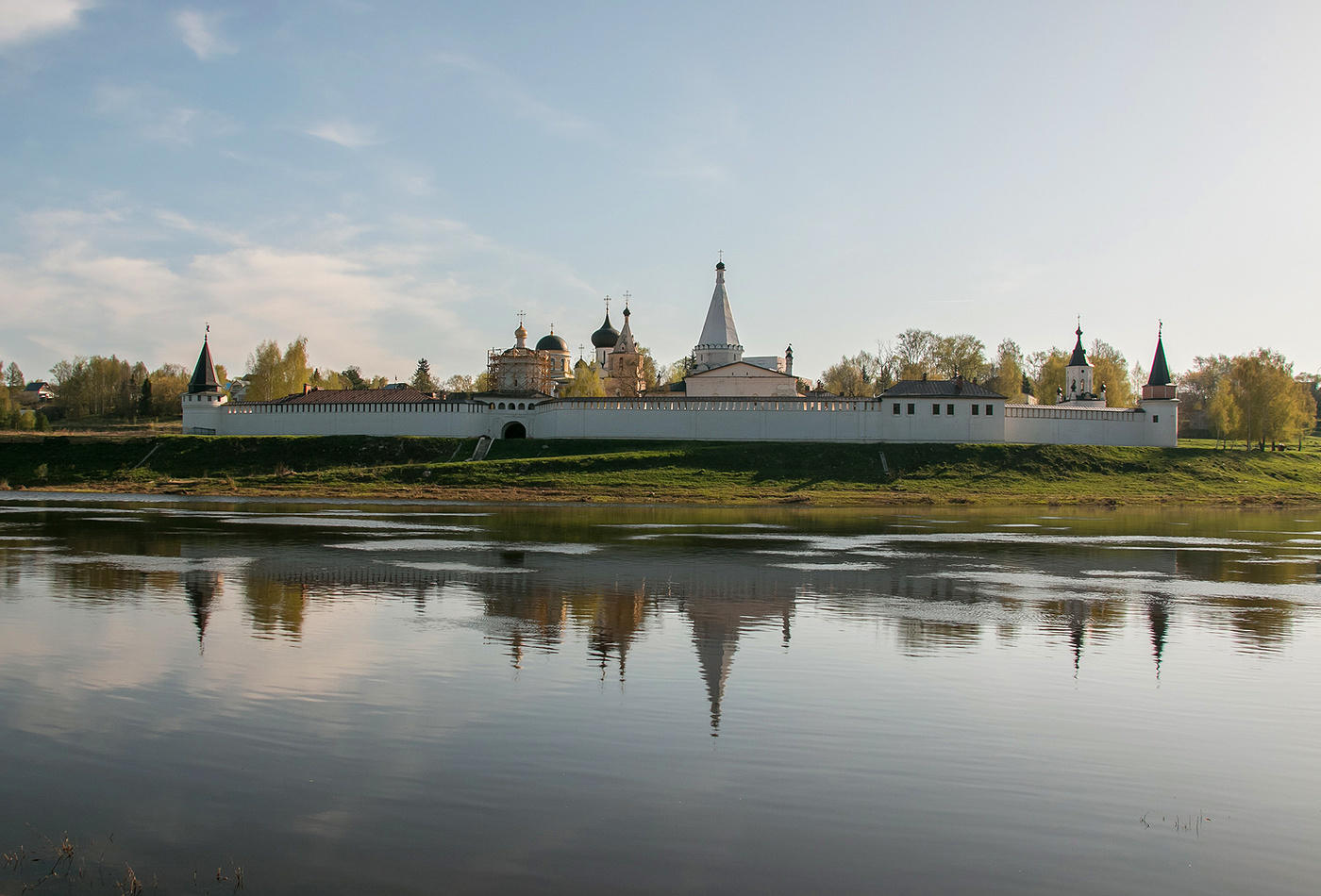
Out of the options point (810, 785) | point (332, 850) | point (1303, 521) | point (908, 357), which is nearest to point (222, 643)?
point (332, 850)

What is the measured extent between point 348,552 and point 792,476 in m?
28.3

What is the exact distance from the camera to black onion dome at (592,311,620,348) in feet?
287

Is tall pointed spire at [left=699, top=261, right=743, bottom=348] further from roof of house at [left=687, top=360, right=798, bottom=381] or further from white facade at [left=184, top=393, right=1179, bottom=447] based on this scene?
white facade at [left=184, top=393, right=1179, bottom=447]

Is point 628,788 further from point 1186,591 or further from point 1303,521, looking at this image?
point 1303,521

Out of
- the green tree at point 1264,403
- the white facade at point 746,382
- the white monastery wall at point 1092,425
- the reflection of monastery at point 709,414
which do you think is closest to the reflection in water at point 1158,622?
the reflection of monastery at point 709,414

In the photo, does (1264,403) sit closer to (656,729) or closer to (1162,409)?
(1162,409)

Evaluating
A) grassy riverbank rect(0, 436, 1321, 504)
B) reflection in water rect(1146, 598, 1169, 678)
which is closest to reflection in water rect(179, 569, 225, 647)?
reflection in water rect(1146, 598, 1169, 678)

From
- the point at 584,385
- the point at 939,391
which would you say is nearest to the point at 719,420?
the point at 939,391

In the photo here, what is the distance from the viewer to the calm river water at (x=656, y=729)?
619 cm

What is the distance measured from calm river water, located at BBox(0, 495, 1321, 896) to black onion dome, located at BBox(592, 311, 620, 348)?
227 ft

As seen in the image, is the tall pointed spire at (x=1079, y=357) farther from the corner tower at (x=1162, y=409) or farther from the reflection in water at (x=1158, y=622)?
the reflection in water at (x=1158, y=622)

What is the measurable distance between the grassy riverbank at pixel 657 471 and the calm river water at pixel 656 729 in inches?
947

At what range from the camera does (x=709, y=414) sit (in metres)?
55.1

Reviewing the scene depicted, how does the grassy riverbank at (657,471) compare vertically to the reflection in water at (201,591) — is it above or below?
above
